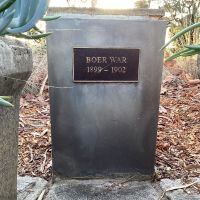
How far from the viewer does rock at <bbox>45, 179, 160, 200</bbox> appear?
7.79ft

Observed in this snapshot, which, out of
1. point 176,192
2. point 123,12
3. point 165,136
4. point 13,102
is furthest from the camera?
point 165,136

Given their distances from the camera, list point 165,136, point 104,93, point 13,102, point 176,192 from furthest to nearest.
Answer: point 165,136
point 104,93
point 176,192
point 13,102

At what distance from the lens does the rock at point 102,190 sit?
2.38 metres

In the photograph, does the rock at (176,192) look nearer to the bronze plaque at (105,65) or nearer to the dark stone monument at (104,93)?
the dark stone monument at (104,93)

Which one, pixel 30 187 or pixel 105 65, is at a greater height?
pixel 105 65

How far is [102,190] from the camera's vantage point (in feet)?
8.13

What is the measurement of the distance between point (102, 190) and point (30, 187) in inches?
18.0

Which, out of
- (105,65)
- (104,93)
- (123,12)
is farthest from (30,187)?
(123,12)

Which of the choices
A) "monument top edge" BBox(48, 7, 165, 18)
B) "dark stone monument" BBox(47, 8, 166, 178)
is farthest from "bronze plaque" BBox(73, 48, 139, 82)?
"monument top edge" BBox(48, 7, 165, 18)

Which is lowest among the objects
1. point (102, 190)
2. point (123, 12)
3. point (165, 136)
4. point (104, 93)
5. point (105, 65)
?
point (102, 190)

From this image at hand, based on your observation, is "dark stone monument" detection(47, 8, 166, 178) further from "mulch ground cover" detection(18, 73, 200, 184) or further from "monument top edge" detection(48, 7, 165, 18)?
"mulch ground cover" detection(18, 73, 200, 184)

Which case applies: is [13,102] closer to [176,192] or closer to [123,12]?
[176,192]

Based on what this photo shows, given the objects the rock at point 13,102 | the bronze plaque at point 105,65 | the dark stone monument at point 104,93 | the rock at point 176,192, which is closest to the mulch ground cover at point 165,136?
the rock at point 176,192

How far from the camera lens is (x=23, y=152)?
10.0ft
